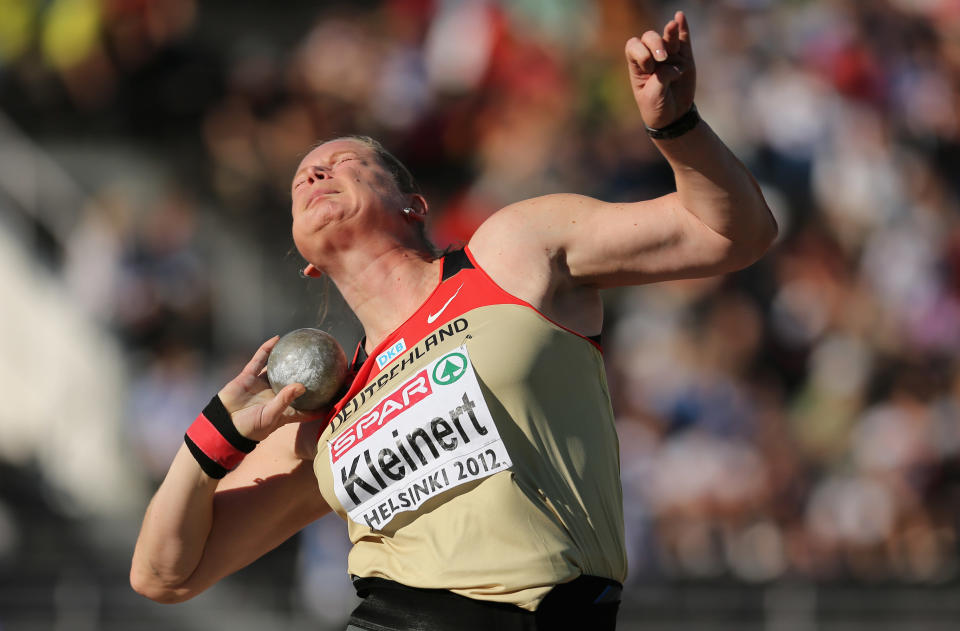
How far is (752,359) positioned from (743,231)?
20.7ft

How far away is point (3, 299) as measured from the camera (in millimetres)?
8883

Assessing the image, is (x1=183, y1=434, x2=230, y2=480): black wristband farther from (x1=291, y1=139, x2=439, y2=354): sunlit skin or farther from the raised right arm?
(x1=291, y1=139, x2=439, y2=354): sunlit skin

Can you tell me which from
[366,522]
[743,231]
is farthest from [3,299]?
[743,231]

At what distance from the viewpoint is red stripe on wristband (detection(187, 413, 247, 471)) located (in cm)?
314

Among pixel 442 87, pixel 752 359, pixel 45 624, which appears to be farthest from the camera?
pixel 442 87

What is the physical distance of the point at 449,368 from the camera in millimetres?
2805

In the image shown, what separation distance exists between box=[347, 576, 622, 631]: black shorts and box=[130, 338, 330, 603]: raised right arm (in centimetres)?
56

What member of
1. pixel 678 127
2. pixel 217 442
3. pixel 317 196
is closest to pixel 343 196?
pixel 317 196

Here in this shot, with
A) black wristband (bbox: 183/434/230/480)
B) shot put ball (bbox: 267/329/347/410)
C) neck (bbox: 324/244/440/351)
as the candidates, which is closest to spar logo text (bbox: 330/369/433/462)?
shot put ball (bbox: 267/329/347/410)

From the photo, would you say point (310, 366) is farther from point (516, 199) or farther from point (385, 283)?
point (516, 199)

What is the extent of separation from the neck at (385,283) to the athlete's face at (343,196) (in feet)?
0.25

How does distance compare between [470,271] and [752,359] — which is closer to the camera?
[470,271]

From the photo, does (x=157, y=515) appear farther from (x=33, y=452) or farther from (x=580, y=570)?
(x=33, y=452)

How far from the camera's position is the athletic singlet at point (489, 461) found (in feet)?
8.82
